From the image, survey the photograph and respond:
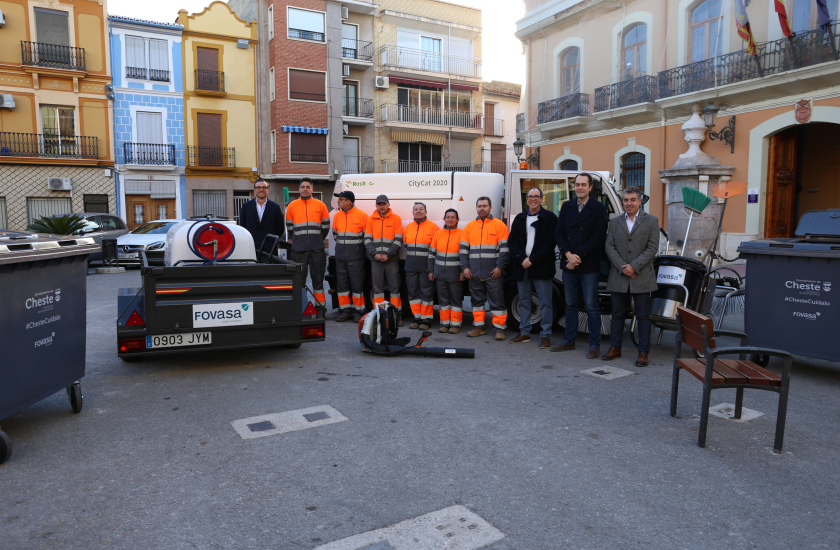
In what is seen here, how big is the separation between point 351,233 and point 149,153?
21961 mm

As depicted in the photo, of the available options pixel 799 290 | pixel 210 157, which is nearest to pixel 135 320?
pixel 799 290

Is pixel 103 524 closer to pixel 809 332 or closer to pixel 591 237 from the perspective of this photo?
pixel 591 237

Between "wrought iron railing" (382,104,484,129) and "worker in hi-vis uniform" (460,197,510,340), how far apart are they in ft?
83.3

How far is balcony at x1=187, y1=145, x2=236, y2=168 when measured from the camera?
90.5 feet

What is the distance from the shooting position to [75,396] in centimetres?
441

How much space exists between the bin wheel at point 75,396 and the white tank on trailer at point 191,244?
1914 millimetres

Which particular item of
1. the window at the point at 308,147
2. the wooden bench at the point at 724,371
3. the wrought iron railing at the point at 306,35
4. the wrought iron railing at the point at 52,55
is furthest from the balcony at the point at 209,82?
the wooden bench at the point at 724,371

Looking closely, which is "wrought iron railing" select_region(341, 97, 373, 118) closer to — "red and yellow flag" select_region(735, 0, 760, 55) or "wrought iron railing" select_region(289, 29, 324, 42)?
"wrought iron railing" select_region(289, 29, 324, 42)

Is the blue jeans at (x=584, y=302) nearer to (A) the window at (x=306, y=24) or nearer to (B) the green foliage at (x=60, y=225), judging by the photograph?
(B) the green foliage at (x=60, y=225)

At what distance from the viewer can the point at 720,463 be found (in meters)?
3.62

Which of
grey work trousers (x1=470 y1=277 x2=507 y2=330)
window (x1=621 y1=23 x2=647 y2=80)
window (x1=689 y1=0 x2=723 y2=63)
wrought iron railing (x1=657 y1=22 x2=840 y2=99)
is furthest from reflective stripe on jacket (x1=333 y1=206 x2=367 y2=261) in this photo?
window (x1=621 y1=23 x2=647 y2=80)

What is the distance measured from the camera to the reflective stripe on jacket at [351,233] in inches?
328

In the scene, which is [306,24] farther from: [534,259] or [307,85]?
[534,259]

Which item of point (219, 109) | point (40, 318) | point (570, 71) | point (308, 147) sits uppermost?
point (219, 109)
